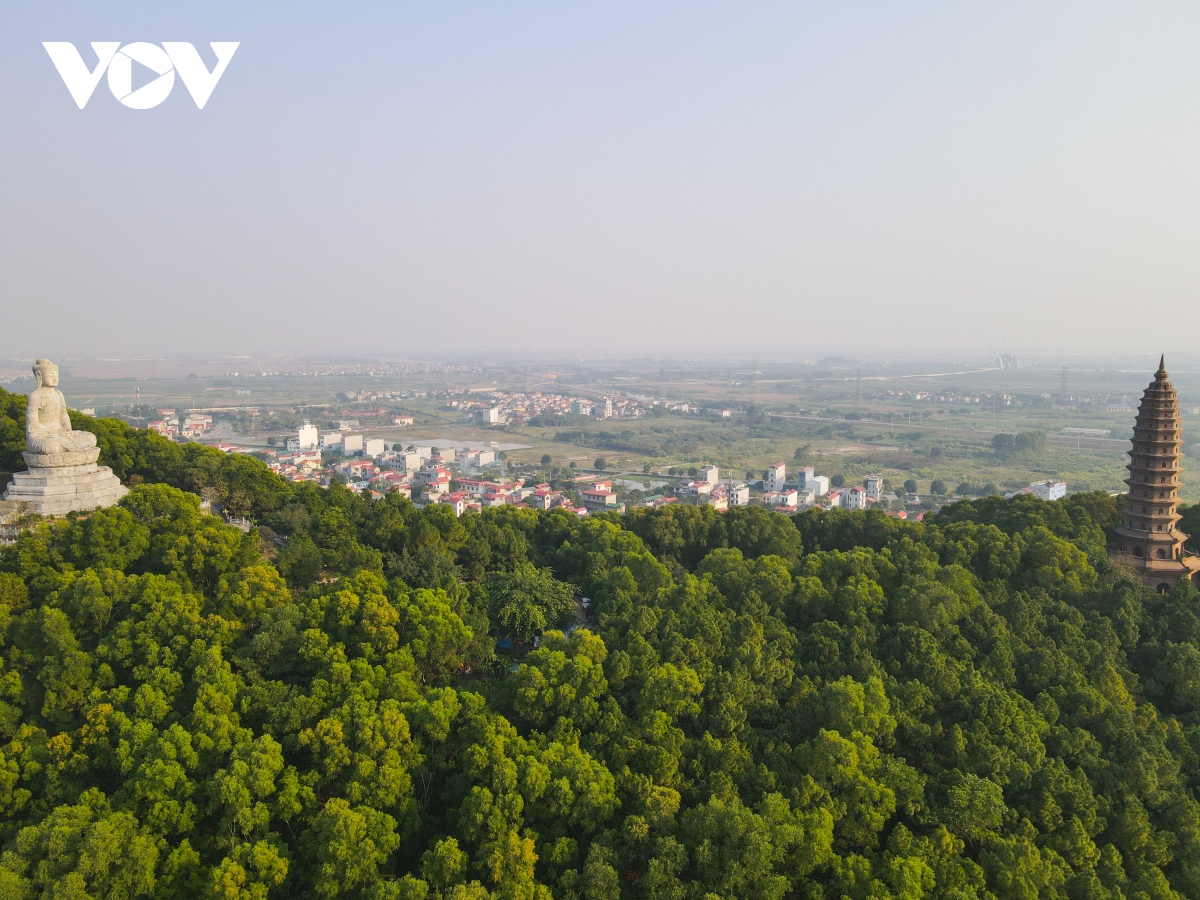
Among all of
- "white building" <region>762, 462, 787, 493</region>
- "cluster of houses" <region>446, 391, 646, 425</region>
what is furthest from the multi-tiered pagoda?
"cluster of houses" <region>446, 391, 646, 425</region>

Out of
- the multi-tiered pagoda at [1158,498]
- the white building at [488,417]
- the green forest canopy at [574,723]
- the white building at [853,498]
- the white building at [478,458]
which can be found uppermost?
the multi-tiered pagoda at [1158,498]

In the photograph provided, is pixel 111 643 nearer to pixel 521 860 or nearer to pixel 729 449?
pixel 521 860

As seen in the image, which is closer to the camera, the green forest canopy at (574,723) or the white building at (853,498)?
the green forest canopy at (574,723)

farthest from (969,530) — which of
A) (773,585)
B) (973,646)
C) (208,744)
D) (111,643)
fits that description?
(111,643)

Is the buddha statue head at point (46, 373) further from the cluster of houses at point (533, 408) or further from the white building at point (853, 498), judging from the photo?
the cluster of houses at point (533, 408)

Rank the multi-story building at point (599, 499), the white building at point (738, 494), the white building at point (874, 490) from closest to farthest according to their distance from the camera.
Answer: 1. the multi-story building at point (599, 499)
2. the white building at point (738, 494)
3. the white building at point (874, 490)

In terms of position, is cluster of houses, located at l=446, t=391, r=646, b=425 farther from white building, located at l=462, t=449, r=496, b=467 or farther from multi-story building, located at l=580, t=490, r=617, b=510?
multi-story building, located at l=580, t=490, r=617, b=510

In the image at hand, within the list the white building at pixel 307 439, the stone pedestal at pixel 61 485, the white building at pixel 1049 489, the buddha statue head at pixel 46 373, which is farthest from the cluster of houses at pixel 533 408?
the stone pedestal at pixel 61 485
